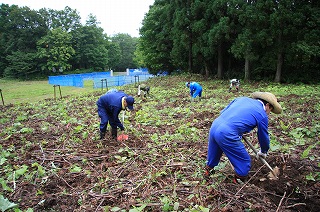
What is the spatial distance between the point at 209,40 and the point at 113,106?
12.2 metres

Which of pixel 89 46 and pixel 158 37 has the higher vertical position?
pixel 89 46

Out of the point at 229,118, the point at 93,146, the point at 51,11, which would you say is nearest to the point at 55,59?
the point at 51,11

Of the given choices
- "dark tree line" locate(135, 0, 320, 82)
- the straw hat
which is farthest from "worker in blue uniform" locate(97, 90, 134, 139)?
"dark tree line" locate(135, 0, 320, 82)

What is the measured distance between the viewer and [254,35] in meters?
13.0

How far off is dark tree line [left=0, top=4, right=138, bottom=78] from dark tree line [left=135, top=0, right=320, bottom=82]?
974 inches

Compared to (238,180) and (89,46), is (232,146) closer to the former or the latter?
(238,180)

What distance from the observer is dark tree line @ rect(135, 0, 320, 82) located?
11820mm

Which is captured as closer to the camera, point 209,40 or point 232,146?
point 232,146

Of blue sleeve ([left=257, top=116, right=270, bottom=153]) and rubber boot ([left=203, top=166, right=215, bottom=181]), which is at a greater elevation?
blue sleeve ([left=257, top=116, right=270, bottom=153])

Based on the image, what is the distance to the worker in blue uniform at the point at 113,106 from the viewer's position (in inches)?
Result: 173

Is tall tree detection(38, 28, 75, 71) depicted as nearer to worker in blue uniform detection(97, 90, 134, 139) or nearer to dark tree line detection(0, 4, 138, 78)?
dark tree line detection(0, 4, 138, 78)

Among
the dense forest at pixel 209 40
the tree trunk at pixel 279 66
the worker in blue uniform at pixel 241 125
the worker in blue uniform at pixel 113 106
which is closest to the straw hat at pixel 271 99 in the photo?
the worker in blue uniform at pixel 241 125

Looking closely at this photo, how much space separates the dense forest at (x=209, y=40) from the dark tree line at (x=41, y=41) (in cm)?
15

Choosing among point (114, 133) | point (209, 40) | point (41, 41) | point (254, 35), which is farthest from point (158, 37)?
point (41, 41)
